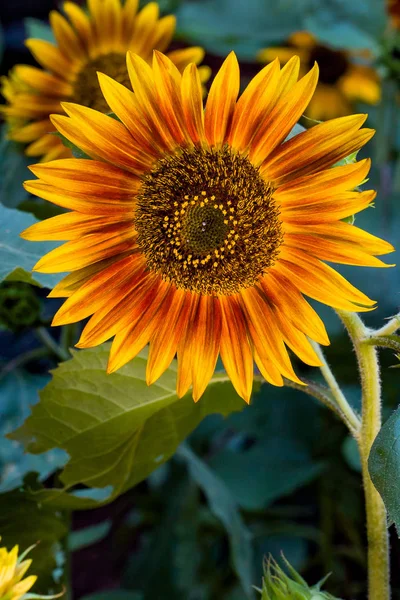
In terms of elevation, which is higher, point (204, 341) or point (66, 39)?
point (66, 39)

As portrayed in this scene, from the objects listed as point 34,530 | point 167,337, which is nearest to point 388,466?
point 167,337

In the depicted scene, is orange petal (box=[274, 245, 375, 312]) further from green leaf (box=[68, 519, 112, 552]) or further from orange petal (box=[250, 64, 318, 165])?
green leaf (box=[68, 519, 112, 552])

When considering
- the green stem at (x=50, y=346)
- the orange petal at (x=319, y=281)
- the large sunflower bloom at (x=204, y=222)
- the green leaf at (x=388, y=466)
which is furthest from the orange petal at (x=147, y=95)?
the green stem at (x=50, y=346)

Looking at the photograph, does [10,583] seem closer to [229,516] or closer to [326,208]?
[326,208]

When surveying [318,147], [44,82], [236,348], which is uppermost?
[44,82]

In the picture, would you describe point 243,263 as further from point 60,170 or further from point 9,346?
point 9,346

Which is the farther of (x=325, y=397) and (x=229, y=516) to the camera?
(x=229, y=516)

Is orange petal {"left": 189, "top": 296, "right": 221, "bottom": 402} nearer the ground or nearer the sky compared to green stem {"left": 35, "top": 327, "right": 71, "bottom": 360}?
nearer the sky

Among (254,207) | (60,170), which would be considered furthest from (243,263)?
(60,170)

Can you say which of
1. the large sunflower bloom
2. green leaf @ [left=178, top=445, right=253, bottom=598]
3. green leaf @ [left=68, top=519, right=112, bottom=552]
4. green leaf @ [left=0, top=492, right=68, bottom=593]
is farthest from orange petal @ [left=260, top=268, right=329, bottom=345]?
green leaf @ [left=68, top=519, right=112, bottom=552]
